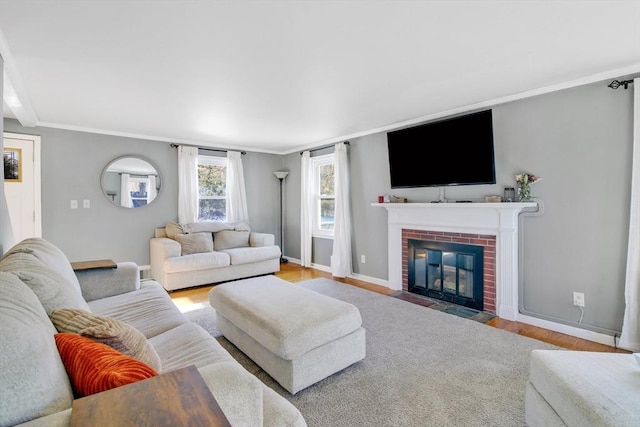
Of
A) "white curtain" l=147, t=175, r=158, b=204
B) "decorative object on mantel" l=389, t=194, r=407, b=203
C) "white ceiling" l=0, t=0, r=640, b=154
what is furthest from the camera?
"white curtain" l=147, t=175, r=158, b=204

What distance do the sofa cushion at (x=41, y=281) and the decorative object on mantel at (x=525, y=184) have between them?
354cm

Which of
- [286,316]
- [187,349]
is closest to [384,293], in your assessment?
[286,316]

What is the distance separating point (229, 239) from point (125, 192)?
1662 millimetres

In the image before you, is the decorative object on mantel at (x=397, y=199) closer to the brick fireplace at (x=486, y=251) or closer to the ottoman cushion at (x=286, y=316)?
the brick fireplace at (x=486, y=251)

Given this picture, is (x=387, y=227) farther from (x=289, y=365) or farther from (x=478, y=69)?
(x=289, y=365)

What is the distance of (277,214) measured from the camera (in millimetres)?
6316

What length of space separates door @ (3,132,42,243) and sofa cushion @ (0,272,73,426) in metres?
4.03

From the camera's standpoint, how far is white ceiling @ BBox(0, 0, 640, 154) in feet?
5.63

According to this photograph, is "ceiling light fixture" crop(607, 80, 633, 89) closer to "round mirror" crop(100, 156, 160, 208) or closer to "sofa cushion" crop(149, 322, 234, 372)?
"sofa cushion" crop(149, 322, 234, 372)

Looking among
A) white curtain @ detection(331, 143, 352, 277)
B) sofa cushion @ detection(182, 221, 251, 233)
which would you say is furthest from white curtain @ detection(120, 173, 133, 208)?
white curtain @ detection(331, 143, 352, 277)

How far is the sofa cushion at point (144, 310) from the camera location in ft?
6.32

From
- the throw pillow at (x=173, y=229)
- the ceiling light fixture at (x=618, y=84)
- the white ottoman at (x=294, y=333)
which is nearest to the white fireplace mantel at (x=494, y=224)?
the ceiling light fixture at (x=618, y=84)

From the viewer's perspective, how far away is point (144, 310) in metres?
2.17

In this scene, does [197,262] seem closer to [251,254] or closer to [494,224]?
[251,254]
